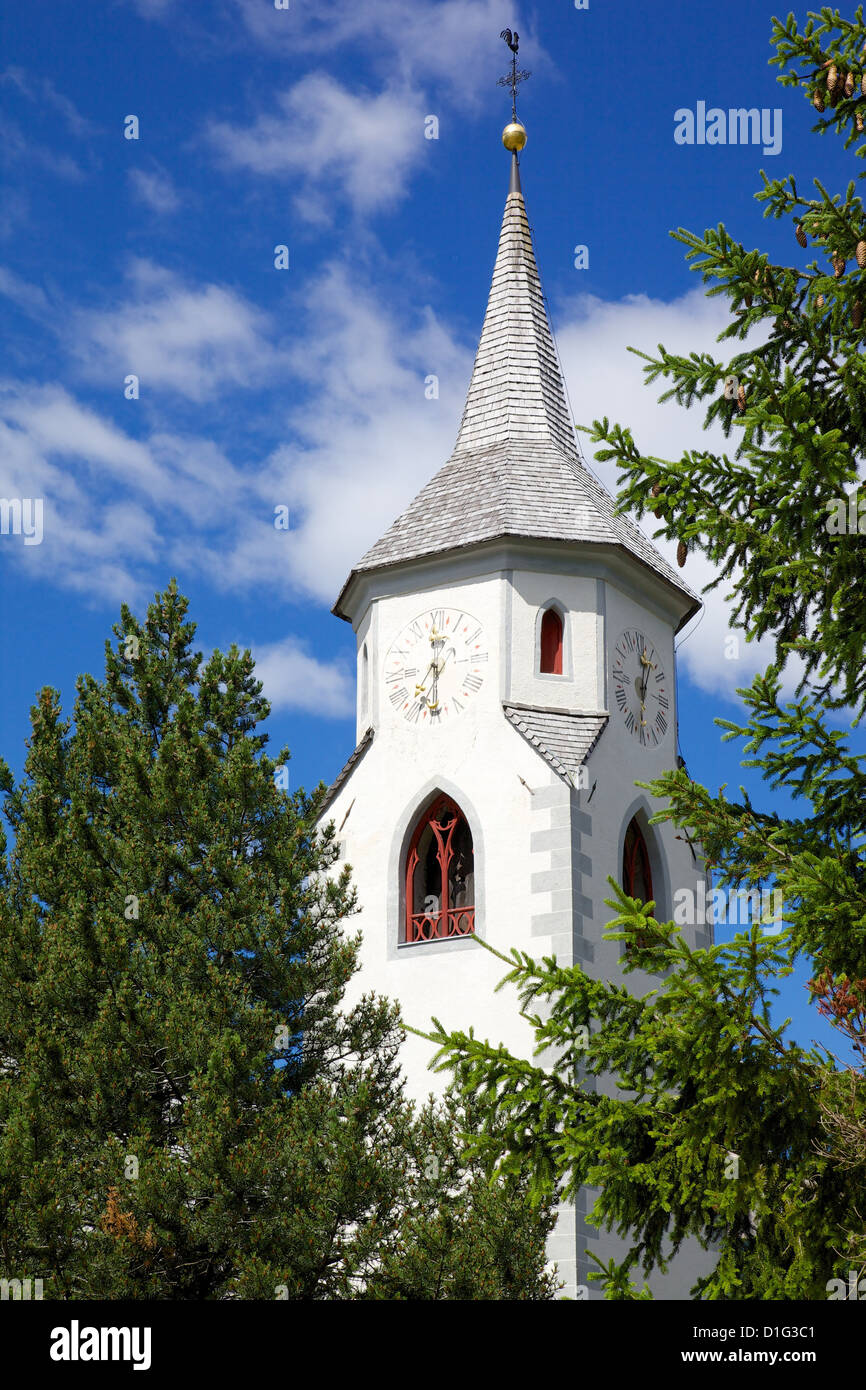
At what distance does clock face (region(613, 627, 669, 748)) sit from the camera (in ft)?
67.3

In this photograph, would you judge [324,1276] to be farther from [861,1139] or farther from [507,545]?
[507,545]

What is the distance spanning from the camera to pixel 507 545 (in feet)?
66.6

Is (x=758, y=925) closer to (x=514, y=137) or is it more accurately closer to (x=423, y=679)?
(x=423, y=679)

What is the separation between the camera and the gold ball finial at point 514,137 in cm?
2611

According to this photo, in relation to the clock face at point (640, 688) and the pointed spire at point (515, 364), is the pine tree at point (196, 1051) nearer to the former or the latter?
the clock face at point (640, 688)

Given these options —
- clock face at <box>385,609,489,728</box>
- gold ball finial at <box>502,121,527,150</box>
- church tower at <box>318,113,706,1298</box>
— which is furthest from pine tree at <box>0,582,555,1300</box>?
gold ball finial at <box>502,121,527,150</box>

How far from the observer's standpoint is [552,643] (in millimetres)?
20438

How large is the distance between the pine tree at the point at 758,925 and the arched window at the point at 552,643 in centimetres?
1041

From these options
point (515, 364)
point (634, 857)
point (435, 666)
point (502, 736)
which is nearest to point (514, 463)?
point (515, 364)

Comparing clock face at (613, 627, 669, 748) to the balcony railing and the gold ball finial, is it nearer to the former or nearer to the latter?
the balcony railing

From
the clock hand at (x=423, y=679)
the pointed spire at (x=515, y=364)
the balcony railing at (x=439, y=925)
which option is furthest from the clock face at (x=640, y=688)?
the pointed spire at (x=515, y=364)

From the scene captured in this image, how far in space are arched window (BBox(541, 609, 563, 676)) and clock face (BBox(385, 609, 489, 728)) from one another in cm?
80

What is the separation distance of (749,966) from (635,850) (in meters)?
12.1
